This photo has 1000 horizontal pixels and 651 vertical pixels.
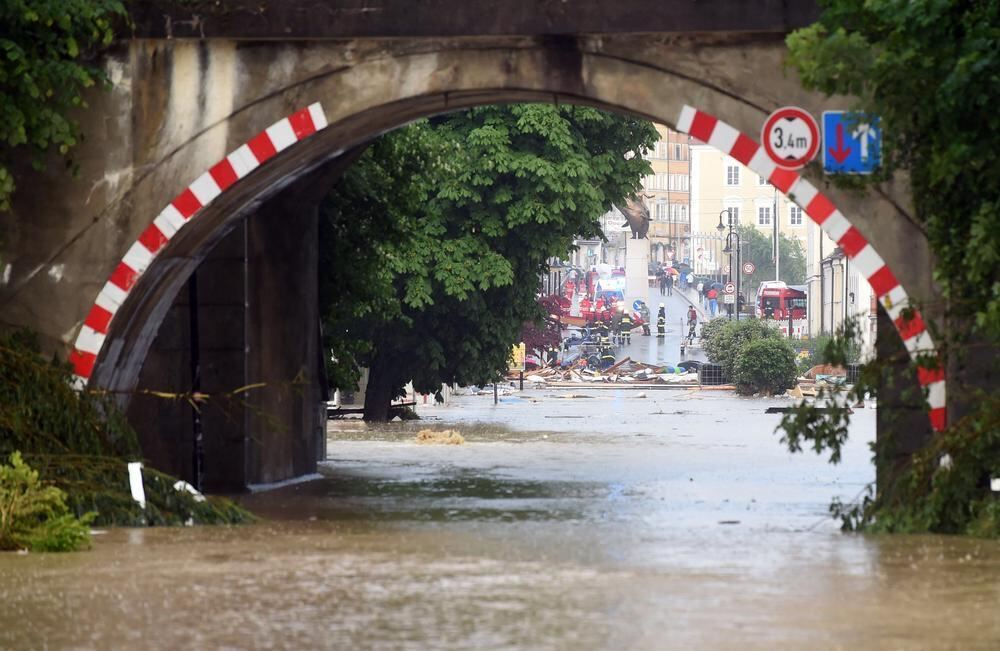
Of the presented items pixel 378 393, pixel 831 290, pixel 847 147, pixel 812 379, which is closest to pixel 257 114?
pixel 847 147

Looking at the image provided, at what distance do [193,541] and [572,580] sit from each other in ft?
11.6

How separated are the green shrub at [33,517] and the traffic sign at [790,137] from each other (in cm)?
553

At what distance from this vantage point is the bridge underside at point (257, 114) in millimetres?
16406

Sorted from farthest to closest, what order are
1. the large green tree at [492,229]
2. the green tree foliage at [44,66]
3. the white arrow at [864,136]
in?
1. the large green tree at [492,229]
2. the green tree foliage at [44,66]
3. the white arrow at [864,136]

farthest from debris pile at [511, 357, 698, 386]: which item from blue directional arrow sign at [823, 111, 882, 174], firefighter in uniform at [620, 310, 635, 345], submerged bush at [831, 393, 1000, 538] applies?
submerged bush at [831, 393, 1000, 538]

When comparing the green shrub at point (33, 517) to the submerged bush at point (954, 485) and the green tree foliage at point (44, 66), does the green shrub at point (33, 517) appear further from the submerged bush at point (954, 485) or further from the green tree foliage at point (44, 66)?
the submerged bush at point (954, 485)

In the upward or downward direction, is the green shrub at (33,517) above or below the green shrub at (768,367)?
below

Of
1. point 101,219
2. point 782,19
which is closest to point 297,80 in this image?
point 101,219

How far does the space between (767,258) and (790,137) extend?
160m

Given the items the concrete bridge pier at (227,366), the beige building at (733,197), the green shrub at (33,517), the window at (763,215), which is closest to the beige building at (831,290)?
A: the beige building at (733,197)

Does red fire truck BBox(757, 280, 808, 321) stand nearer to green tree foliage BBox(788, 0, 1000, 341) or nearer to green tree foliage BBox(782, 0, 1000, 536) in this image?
green tree foliage BBox(782, 0, 1000, 536)

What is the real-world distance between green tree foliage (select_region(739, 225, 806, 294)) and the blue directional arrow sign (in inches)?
6168

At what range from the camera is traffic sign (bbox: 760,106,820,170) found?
16.2 m

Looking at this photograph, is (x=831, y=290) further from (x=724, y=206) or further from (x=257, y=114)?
(x=257, y=114)
